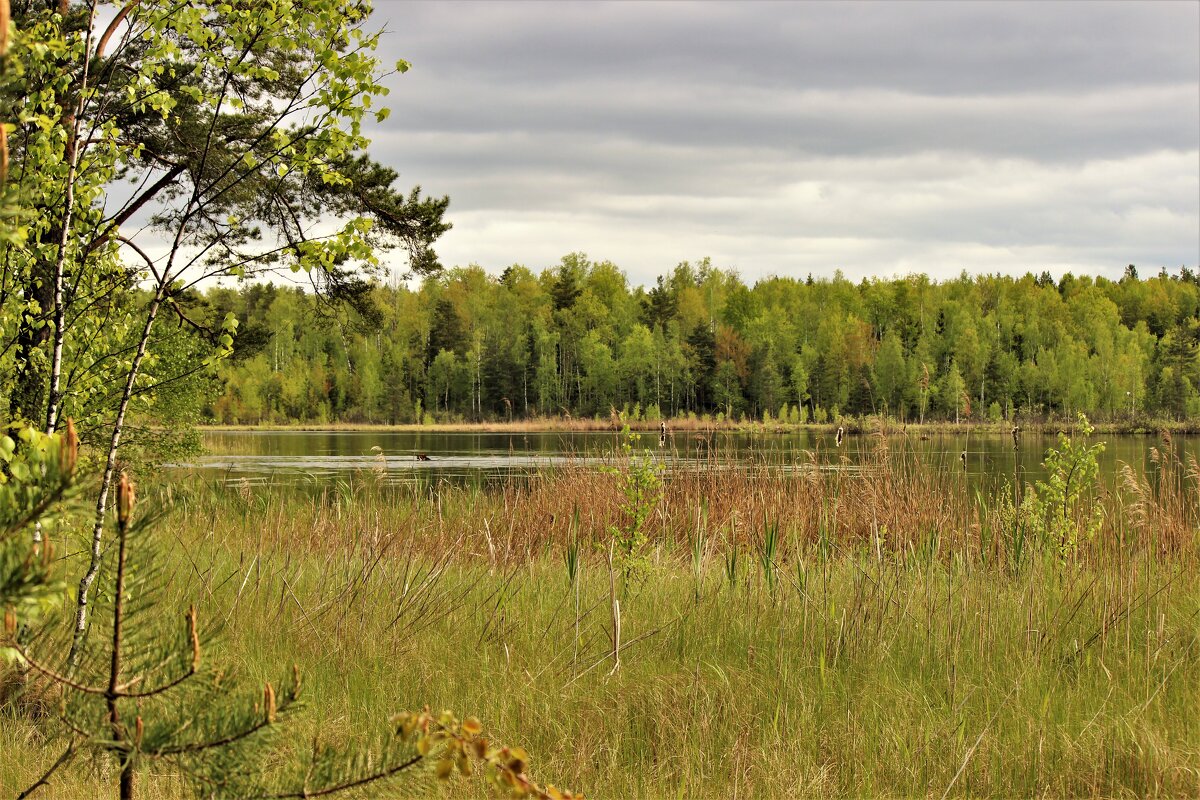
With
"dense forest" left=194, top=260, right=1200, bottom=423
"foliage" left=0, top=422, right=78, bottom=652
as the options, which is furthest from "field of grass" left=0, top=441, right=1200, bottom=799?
"dense forest" left=194, top=260, right=1200, bottom=423

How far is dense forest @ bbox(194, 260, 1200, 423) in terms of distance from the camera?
76.0 m

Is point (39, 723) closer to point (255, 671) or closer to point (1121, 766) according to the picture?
point (255, 671)

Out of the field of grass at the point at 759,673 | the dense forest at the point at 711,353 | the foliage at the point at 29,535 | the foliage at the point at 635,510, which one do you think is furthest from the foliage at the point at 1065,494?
the dense forest at the point at 711,353

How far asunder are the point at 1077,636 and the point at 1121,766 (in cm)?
151

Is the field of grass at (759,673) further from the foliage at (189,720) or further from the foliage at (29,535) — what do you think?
the foliage at (29,535)

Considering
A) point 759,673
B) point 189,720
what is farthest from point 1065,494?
point 189,720

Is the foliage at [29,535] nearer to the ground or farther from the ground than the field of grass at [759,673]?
farther from the ground

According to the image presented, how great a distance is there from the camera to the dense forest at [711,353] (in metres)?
76.0

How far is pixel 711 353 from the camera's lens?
3100 inches

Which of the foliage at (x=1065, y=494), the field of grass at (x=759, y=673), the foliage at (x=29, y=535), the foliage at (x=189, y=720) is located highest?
the foliage at (x=29, y=535)

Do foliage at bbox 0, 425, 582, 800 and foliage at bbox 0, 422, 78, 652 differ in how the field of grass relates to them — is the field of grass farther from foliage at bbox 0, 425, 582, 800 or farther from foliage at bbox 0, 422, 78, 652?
foliage at bbox 0, 422, 78, 652

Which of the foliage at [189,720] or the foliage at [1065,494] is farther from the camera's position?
the foliage at [1065,494]

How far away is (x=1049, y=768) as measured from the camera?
14.1ft

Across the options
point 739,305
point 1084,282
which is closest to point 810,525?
point 739,305
